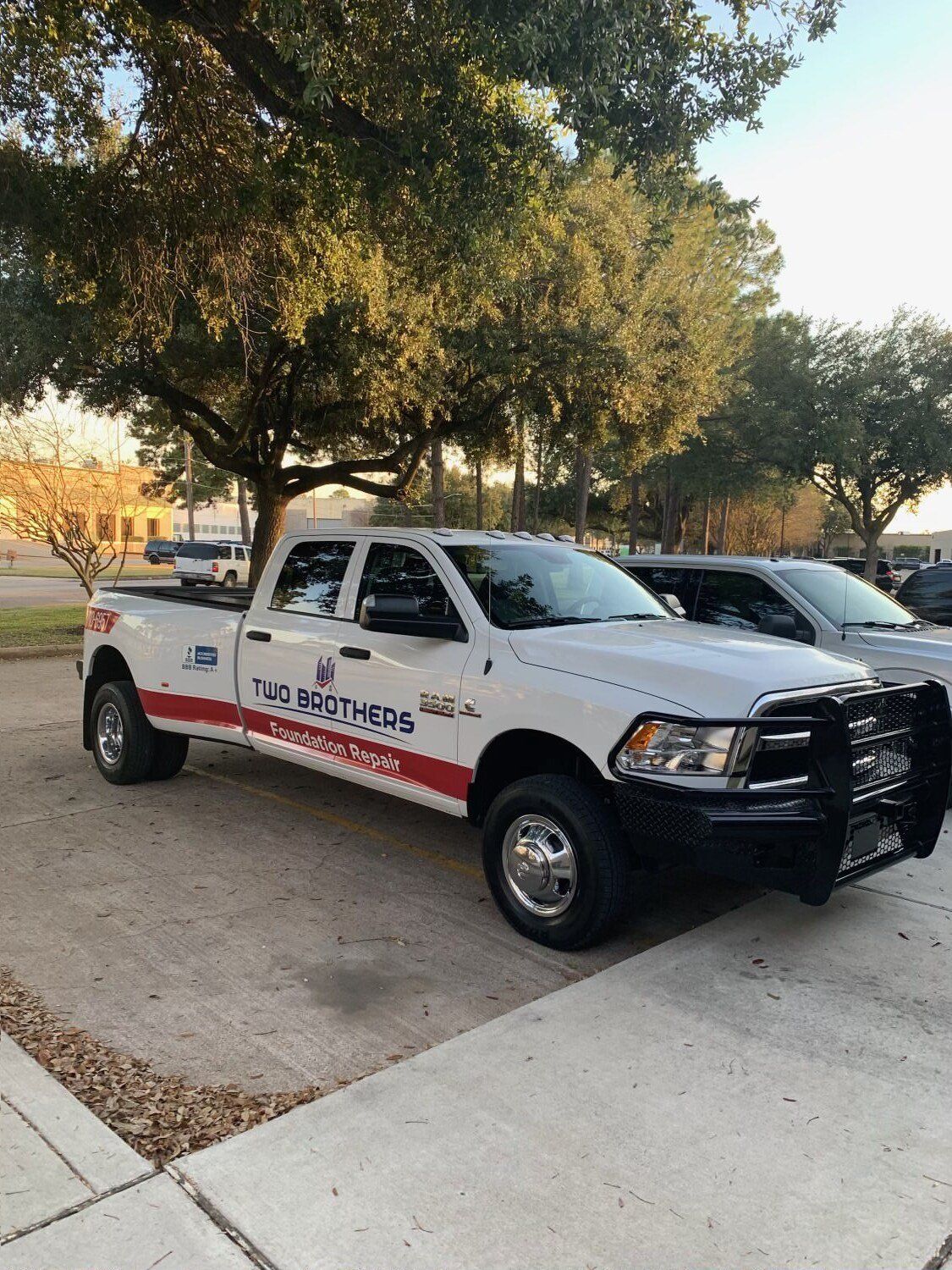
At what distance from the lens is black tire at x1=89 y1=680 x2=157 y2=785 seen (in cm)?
685

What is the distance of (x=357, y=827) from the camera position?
6.12 metres

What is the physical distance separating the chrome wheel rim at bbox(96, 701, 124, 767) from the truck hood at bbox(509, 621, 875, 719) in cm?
382

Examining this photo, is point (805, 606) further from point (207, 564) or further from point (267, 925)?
point (207, 564)

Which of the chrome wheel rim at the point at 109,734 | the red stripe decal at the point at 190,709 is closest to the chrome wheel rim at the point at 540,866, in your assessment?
the red stripe decal at the point at 190,709

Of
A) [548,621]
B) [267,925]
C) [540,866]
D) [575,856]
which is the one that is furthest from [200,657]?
[575,856]

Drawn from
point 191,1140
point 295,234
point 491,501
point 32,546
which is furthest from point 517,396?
point 32,546

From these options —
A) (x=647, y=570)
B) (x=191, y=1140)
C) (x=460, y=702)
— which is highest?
(x=647, y=570)

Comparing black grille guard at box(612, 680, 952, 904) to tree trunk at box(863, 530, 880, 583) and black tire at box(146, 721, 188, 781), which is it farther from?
tree trunk at box(863, 530, 880, 583)

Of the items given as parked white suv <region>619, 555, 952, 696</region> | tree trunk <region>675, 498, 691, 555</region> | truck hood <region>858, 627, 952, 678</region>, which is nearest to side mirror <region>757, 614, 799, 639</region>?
parked white suv <region>619, 555, 952, 696</region>

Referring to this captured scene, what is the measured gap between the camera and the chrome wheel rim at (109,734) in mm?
7039

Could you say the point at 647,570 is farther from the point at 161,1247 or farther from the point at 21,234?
the point at 21,234

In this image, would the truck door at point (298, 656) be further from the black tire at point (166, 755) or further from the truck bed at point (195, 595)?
the black tire at point (166, 755)

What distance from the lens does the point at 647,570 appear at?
8375 mm

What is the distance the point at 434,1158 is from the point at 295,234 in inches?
381
